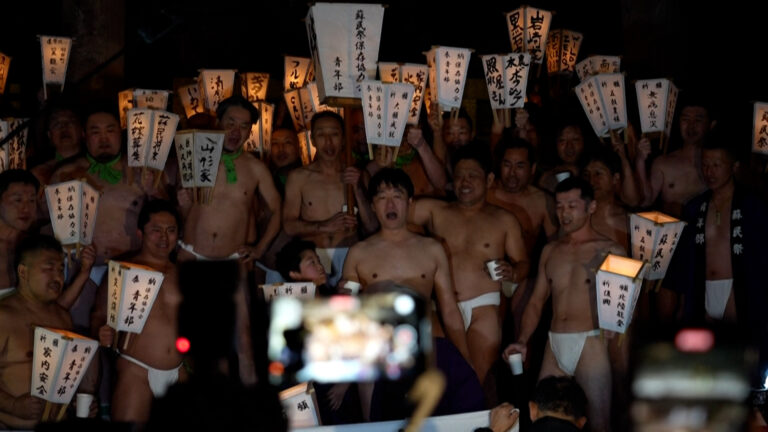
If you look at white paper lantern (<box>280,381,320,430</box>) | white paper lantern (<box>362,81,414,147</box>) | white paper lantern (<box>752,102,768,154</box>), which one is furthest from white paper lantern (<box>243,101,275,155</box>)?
white paper lantern (<box>752,102,768,154</box>)

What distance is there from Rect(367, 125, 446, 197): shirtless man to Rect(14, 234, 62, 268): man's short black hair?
229cm

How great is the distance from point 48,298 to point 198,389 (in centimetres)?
378

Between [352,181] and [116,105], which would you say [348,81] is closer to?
[352,181]

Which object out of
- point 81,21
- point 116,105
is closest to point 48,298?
point 116,105

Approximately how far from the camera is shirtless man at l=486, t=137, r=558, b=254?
8.05 metres

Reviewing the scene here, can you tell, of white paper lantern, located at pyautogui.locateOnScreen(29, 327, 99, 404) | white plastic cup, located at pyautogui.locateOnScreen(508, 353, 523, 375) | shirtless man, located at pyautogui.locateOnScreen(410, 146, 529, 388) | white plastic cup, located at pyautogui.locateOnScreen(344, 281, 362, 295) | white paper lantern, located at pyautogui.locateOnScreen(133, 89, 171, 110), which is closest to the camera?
white paper lantern, located at pyautogui.locateOnScreen(29, 327, 99, 404)

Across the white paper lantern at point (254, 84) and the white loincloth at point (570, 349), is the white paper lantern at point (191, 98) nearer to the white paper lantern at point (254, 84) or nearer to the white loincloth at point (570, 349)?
the white paper lantern at point (254, 84)

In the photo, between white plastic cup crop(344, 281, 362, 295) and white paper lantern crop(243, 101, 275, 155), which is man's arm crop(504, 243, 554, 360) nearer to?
white plastic cup crop(344, 281, 362, 295)

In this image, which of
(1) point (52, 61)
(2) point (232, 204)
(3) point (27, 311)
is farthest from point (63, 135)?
(3) point (27, 311)

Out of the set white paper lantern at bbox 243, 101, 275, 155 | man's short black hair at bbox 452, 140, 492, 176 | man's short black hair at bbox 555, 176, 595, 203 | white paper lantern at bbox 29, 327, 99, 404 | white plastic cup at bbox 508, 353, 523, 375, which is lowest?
white plastic cup at bbox 508, 353, 523, 375

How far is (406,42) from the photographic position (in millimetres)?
11570

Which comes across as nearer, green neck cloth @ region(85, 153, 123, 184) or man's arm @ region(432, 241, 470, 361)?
man's arm @ region(432, 241, 470, 361)

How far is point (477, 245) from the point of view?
7703 millimetres

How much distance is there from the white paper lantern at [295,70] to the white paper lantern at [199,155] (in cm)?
208
